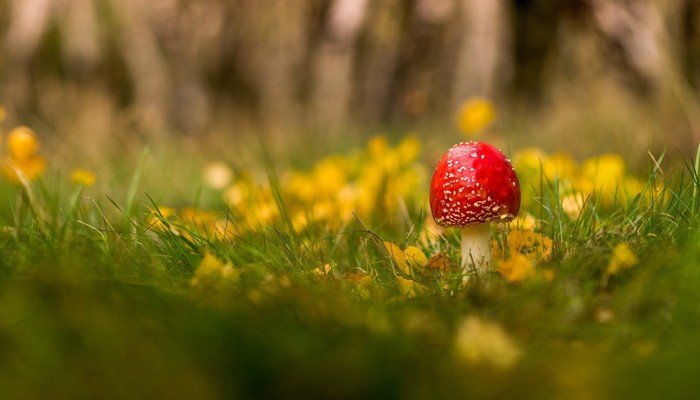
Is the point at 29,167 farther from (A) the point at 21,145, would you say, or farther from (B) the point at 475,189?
(B) the point at 475,189

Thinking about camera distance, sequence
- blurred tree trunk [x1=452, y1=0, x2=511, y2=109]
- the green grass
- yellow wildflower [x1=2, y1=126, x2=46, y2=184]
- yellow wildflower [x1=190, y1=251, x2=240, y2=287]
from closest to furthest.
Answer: the green grass
yellow wildflower [x1=190, y1=251, x2=240, y2=287]
yellow wildflower [x1=2, y1=126, x2=46, y2=184]
blurred tree trunk [x1=452, y1=0, x2=511, y2=109]

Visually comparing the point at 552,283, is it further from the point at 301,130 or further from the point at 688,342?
the point at 301,130

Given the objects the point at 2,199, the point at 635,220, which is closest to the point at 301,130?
the point at 2,199

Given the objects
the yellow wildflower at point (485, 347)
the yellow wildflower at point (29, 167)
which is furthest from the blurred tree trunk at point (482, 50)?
the yellow wildflower at point (485, 347)

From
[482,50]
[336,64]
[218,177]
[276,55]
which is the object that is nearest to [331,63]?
[336,64]

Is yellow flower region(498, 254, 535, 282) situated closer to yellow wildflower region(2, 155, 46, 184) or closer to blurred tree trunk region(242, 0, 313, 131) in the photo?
yellow wildflower region(2, 155, 46, 184)

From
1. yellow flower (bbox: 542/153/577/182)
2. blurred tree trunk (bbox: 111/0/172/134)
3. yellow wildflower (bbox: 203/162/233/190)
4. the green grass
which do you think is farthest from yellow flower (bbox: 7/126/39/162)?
blurred tree trunk (bbox: 111/0/172/134)
